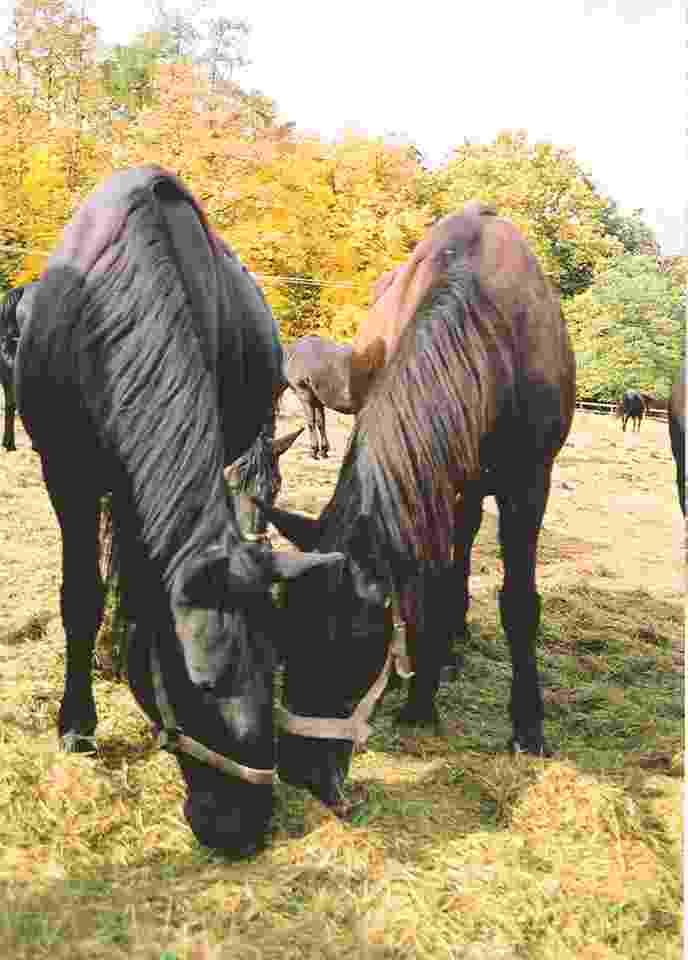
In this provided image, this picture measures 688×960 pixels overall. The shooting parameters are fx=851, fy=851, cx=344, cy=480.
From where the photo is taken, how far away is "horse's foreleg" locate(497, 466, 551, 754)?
11.9 ft

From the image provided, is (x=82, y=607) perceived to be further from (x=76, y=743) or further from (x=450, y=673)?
(x=450, y=673)

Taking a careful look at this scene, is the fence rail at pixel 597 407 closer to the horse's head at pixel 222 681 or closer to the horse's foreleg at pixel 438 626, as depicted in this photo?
the horse's foreleg at pixel 438 626

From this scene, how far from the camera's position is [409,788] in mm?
3301

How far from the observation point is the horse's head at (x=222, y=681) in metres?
2.32

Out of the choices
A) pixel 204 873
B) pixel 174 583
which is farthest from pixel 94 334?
pixel 204 873

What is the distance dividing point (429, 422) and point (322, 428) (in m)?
11.7

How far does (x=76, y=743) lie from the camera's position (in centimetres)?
329

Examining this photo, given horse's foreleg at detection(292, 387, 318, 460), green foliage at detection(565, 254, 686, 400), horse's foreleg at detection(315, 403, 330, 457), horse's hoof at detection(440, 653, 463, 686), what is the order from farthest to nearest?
green foliage at detection(565, 254, 686, 400)
horse's foreleg at detection(292, 387, 318, 460)
horse's foreleg at detection(315, 403, 330, 457)
horse's hoof at detection(440, 653, 463, 686)

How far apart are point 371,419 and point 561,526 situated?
23.8ft

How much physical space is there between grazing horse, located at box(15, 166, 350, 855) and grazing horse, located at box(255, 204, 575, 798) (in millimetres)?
232

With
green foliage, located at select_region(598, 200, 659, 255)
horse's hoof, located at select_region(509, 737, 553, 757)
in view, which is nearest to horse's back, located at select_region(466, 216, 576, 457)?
horse's hoof, located at select_region(509, 737, 553, 757)

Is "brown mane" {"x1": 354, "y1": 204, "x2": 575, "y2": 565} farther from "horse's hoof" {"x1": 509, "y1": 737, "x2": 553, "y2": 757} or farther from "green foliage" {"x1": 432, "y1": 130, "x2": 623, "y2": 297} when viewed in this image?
"green foliage" {"x1": 432, "y1": 130, "x2": 623, "y2": 297}

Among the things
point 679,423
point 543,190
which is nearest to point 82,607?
point 679,423

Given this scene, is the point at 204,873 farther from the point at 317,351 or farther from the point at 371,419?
the point at 317,351
